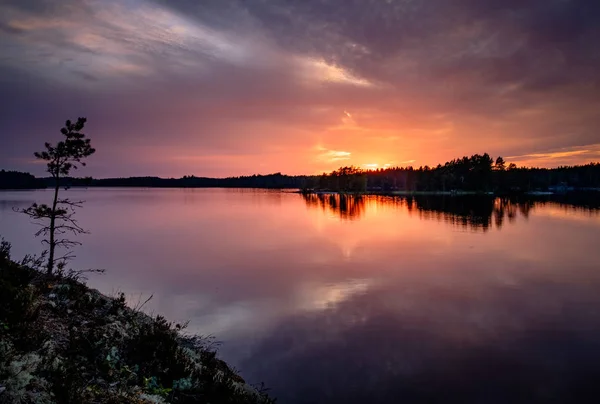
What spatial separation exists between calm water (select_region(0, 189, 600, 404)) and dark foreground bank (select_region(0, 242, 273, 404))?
360 cm

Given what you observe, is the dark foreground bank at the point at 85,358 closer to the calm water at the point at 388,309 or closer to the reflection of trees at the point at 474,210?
the calm water at the point at 388,309

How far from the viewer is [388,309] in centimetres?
1955

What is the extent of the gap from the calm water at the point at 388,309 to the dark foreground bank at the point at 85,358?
11.8 feet

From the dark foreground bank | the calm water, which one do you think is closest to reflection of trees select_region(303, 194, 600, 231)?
the calm water

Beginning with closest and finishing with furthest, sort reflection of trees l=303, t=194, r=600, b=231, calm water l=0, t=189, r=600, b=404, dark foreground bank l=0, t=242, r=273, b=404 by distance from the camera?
dark foreground bank l=0, t=242, r=273, b=404
calm water l=0, t=189, r=600, b=404
reflection of trees l=303, t=194, r=600, b=231

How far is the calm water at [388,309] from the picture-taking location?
1219cm

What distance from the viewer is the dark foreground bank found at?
262 inches

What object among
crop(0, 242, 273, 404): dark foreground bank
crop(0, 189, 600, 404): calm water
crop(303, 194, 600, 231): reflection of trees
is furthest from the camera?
crop(303, 194, 600, 231): reflection of trees

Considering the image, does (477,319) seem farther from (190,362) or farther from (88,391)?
(88,391)

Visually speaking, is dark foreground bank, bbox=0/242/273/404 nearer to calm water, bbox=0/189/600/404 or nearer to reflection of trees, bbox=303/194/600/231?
calm water, bbox=0/189/600/404

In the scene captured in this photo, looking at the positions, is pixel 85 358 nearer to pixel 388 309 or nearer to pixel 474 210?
pixel 388 309

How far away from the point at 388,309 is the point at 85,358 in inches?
595

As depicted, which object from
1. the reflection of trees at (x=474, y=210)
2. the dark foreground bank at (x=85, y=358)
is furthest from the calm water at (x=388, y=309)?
the reflection of trees at (x=474, y=210)

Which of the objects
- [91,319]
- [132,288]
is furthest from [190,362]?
[132,288]
